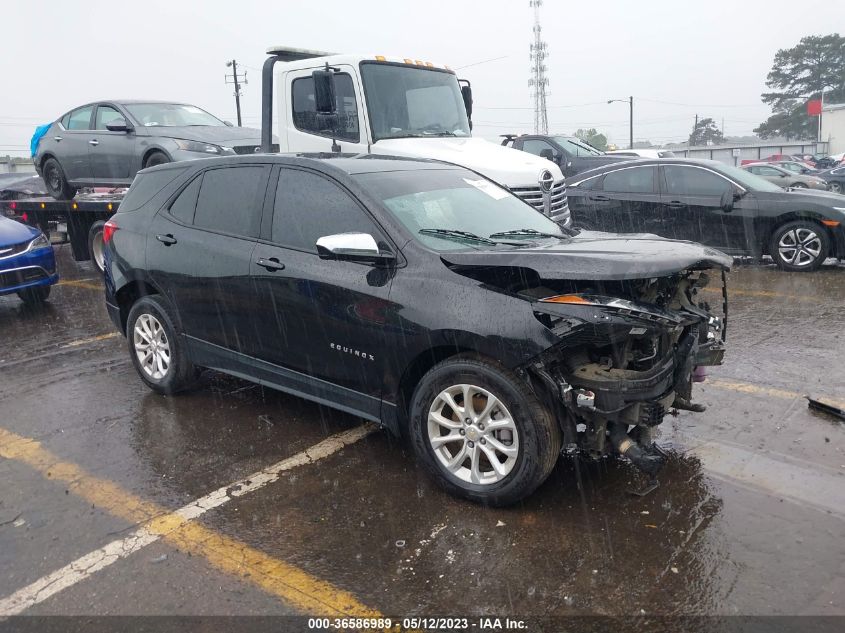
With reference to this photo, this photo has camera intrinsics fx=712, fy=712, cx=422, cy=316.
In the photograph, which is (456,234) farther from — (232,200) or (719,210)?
(719,210)

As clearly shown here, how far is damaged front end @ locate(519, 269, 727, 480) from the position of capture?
3215 mm

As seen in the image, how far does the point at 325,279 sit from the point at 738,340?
3.98 m

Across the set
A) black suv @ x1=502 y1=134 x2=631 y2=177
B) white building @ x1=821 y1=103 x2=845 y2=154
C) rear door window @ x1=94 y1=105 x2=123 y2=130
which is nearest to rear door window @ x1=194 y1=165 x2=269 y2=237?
rear door window @ x1=94 y1=105 x2=123 y2=130

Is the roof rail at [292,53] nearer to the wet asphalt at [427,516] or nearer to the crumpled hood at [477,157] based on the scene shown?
the crumpled hood at [477,157]

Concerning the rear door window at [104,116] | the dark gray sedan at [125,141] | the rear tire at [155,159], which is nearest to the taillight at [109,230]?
the dark gray sedan at [125,141]

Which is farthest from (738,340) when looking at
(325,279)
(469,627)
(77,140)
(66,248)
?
(66,248)

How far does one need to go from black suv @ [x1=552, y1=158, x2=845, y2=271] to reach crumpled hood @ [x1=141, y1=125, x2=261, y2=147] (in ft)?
15.0

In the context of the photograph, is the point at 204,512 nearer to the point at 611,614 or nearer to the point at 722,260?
the point at 611,614

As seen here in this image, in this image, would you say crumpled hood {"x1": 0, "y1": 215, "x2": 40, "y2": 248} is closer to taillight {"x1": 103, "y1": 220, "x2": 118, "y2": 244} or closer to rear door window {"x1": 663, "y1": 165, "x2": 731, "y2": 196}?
taillight {"x1": 103, "y1": 220, "x2": 118, "y2": 244}

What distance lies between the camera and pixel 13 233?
8.48 m

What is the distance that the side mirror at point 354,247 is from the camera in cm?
366

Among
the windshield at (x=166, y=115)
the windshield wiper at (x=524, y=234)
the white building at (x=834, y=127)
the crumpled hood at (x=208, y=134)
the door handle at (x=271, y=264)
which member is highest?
the white building at (x=834, y=127)

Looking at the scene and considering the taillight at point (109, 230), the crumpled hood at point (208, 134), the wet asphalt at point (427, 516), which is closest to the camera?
the wet asphalt at point (427, 516)

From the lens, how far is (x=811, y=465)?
3.84 meters
